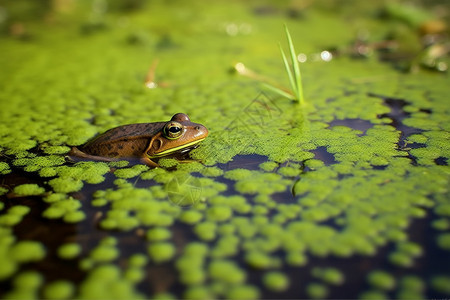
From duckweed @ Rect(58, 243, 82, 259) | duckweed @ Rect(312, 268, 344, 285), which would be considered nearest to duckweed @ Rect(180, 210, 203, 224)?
duckweed @ Rect(58, 243, 82, 259)

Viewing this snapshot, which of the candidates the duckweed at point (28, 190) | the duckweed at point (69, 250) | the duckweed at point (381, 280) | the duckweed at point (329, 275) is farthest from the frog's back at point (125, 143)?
the duckweed at point (381, 280)

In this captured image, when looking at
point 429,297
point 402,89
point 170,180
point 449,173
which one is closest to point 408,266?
point 429,297

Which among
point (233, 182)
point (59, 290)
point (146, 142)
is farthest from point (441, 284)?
point (146, 142)

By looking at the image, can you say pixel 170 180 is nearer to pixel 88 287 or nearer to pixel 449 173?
pixel 88 287

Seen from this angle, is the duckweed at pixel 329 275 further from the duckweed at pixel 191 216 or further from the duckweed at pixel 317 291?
the duckweed at pixel 191 216

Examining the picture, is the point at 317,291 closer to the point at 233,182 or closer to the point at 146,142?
the point at 233,182
